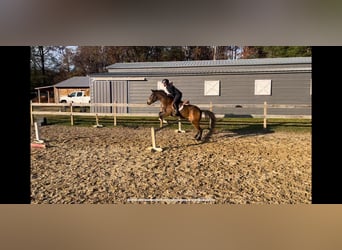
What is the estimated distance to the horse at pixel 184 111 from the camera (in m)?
3.00

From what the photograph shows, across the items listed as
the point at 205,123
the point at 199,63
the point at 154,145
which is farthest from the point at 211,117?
the point at 154,145

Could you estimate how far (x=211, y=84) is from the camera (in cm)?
309

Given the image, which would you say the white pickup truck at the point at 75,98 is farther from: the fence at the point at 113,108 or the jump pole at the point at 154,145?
the jump pole at the point at 154,145

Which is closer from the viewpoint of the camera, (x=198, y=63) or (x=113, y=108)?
(x=198, y=63)

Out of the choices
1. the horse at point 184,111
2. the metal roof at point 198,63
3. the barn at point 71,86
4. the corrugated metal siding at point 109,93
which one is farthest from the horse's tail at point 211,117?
the barn at point 71,86

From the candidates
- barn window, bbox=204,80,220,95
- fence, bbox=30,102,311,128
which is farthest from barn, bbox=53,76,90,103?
barn window, bbox=204,80,220,95

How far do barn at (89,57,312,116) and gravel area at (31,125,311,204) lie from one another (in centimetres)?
36

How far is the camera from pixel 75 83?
9.68 feet

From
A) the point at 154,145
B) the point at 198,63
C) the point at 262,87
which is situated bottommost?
the point at 154,145

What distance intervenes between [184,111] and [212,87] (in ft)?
1.44

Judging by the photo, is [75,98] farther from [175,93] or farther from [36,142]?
[175,93]

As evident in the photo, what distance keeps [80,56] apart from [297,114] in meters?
2.45

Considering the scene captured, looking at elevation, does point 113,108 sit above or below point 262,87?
below
